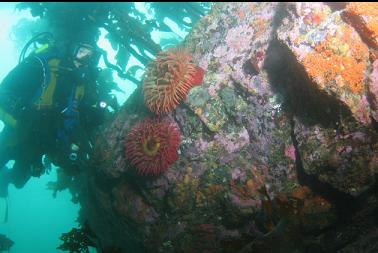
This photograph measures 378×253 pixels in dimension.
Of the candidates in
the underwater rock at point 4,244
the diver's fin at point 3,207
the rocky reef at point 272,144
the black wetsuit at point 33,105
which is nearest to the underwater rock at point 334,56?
the rocky reef at point 272,144

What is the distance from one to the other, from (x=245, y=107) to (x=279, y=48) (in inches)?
38.3

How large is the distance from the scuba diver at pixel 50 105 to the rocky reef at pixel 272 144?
188 centimetres

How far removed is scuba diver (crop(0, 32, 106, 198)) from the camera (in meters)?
6.87

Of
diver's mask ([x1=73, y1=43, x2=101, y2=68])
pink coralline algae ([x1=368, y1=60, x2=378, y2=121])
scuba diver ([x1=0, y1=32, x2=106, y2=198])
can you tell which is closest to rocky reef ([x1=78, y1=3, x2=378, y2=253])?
pink coralline algae ([x1=368, y1=60, x2=378, y2=121])

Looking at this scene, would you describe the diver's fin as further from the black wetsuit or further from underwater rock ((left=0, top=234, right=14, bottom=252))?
the black wetsuit

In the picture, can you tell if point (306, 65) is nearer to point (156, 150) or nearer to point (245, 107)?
point (245, 107)

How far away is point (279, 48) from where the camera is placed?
15.3ft

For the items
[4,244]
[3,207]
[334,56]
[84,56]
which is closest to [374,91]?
[334,56]

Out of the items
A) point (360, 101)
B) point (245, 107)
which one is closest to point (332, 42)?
Answer: point (360, 101)

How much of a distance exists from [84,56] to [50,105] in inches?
54.1

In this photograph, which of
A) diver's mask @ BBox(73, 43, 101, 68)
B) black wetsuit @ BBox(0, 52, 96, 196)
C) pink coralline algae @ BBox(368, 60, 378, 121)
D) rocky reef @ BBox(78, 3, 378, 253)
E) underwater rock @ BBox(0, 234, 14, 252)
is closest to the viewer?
pink coralline algae @ BBox(368, 60, 378, 121)

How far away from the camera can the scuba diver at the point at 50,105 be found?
6.87 metres

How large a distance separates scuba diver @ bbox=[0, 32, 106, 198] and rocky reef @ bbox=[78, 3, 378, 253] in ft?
6.15

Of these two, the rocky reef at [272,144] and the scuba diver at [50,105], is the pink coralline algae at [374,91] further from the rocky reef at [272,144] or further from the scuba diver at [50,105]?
the scuba diver at [50,105]
